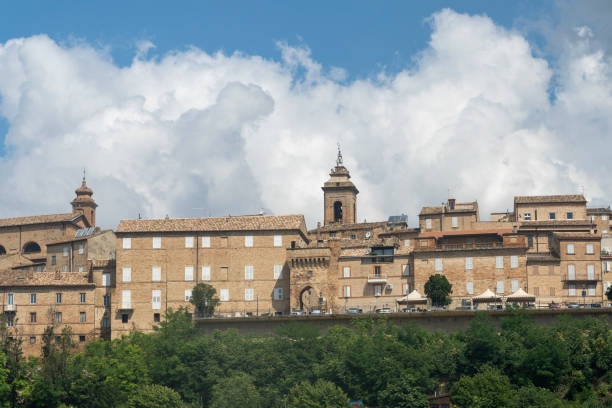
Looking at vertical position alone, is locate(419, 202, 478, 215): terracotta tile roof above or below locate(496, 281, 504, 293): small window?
above

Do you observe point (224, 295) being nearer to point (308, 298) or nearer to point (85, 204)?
point (308, 298)

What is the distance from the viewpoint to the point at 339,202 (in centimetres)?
12138

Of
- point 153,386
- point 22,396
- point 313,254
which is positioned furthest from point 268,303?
point 22,396

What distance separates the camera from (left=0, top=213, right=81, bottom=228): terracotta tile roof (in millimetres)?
113938

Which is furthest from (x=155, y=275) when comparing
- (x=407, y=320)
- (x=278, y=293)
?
(x=407, y=320)

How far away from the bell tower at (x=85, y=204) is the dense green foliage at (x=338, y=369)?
4080 cm

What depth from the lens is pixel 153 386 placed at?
3127 inches

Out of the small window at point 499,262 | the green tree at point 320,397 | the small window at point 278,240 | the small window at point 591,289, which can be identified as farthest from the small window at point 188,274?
the small window at point 591,289

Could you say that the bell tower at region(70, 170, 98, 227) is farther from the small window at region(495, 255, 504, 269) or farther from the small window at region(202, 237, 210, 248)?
the small window at region(495, 255, 504, 269)

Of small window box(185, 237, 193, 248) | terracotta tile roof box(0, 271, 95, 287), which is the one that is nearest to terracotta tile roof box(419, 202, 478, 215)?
small window box(185, 237, 193, 248)

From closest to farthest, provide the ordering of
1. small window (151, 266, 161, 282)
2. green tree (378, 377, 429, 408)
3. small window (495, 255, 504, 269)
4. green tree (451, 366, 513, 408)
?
green tree (451, 366, 513, 408) → green tree (378, 377, 429, 408) → small window (495, 255, 504, 269) → small window (151, 266, 161, 282)

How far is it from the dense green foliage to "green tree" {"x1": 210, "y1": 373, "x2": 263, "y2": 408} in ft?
0.31

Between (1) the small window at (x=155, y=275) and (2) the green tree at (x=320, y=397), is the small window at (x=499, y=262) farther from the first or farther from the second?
(1) the small window at (x=155, y=275)

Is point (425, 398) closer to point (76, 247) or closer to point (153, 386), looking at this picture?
point (153, 386)
